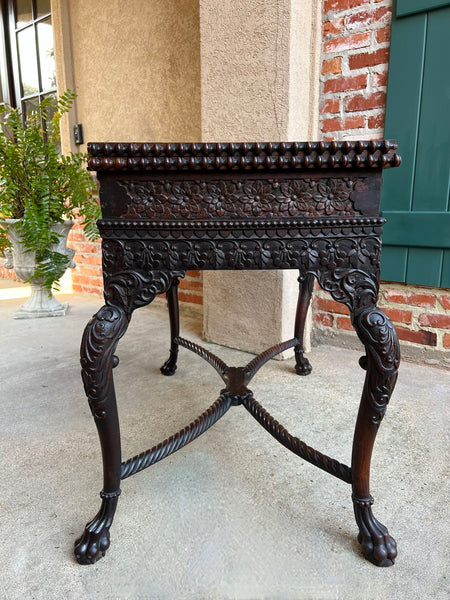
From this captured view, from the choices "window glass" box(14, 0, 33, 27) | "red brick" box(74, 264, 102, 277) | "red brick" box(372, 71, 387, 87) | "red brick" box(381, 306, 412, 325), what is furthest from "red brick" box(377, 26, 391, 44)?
"window glass" box(14, 0, 33, 27)

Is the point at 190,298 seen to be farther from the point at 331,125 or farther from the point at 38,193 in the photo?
the point at 331,125

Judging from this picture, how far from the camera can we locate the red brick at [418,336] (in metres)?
1.94

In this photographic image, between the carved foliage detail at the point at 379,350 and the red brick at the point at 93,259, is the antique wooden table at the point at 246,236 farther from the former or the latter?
the red brick at the point at 93,259

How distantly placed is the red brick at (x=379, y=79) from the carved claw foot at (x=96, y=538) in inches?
79.6

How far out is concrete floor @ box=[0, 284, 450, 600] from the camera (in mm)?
822

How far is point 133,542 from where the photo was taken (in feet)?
3.01

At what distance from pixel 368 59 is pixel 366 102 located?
19 centimetres

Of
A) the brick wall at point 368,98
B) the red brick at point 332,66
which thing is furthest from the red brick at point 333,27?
the red brick at point 332,66

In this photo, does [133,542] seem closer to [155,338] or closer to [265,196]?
[265,196]

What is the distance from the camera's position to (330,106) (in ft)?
6.63

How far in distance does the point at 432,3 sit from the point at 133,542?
225 cm

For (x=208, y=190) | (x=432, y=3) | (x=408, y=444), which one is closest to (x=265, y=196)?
(x=208, y=190)

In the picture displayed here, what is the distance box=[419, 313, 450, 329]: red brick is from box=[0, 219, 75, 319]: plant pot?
7.74 feet

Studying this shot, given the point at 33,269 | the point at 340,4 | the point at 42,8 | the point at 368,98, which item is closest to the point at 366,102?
the point at 368,98
